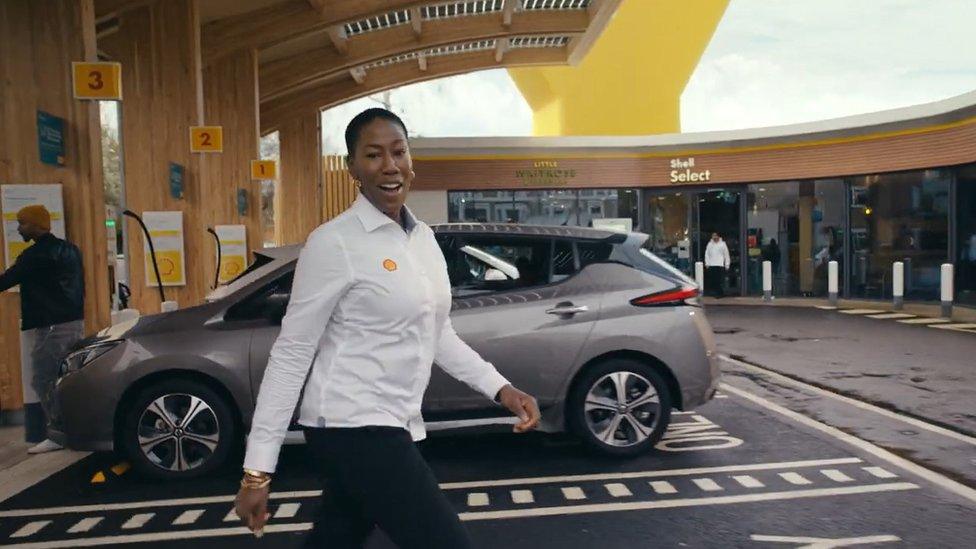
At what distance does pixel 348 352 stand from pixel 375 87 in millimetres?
23643

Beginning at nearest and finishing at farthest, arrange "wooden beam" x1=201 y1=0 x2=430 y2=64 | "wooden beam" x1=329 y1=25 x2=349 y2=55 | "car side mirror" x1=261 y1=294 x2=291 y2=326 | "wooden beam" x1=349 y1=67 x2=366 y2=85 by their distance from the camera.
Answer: "car side mirror" x1=261 y1=294 x2=291 y2=326
"wooden beam" x1=201 y1=0 x2=430 y2=64
"wooden beam" x1=329 y1=25 x2=349 y2=55
"wooden beam" x1=349 y1=67 x2=366 y2=85

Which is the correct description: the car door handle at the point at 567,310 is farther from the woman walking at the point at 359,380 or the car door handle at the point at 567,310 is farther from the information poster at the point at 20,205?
the information poster at the point at 20,205

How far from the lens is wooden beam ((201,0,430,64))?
15.0 metres

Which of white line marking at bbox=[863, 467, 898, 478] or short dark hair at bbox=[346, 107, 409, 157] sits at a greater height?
short dark hair at bbox=[346, 107, 409, 157]

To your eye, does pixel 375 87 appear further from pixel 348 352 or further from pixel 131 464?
pixel 348 352

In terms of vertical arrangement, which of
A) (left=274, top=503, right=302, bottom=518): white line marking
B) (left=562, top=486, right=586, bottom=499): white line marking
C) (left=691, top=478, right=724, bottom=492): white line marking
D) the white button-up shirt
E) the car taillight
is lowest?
(left=691, top=478, right=724, bottom=492): white line marking

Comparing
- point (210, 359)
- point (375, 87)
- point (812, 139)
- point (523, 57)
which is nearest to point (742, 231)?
point (812, 139)

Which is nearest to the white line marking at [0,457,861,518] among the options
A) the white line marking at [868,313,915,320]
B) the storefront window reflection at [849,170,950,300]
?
the white line marking at [868,313,915,320]

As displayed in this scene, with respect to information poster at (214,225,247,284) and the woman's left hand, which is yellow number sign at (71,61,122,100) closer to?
the woman's left hand

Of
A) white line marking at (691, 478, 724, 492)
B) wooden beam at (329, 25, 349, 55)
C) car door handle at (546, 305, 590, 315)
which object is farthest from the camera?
wooden beam at (329, 25, 349, 55)

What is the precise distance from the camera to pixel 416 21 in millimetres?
18062

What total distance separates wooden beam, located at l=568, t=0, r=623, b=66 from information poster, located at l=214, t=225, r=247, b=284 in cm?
834

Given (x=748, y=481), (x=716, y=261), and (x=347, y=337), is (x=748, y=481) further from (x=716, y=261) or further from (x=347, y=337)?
(x=716, y=261)

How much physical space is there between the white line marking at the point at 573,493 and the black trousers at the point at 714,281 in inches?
657
